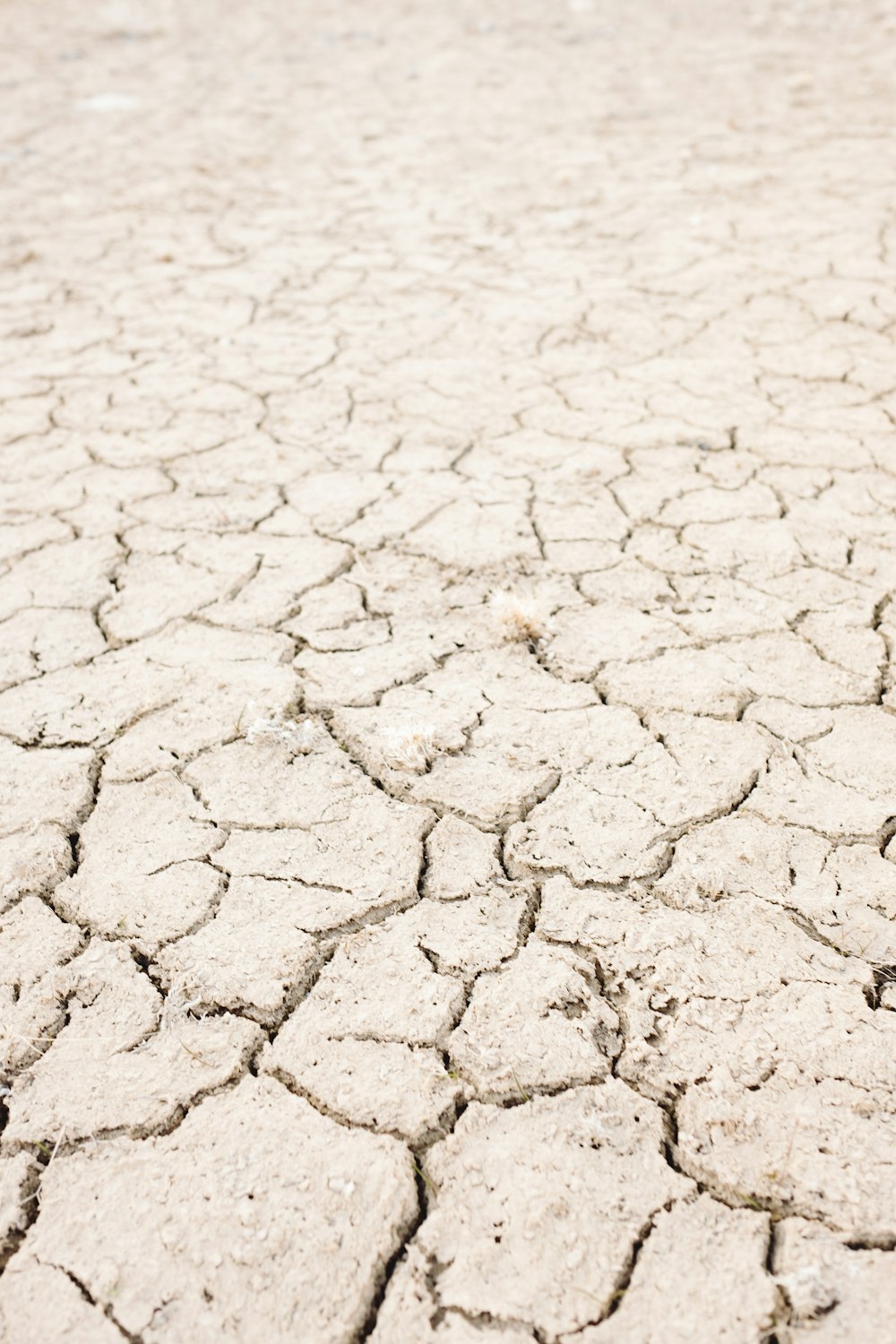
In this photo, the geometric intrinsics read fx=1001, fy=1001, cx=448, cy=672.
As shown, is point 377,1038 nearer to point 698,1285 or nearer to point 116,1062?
point 116,1062

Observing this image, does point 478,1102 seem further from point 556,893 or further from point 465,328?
point 465,328

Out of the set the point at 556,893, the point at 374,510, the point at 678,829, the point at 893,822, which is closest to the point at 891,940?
the point at 893,822

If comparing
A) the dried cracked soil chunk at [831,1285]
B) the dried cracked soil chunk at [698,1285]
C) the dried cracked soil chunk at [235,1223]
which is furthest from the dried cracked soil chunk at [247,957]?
the dried cracked soil chunk at [831,1285]

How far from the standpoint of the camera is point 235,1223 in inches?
48.5

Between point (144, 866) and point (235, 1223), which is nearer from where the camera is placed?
point (235, 1223)

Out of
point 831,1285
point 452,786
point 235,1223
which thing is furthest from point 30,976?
point 831,1285

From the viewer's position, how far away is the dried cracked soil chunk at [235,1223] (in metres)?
1.16

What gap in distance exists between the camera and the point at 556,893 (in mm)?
1628

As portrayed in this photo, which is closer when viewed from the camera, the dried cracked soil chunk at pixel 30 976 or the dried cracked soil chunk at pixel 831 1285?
the dried cracked soil chunk at pixel 831 1285

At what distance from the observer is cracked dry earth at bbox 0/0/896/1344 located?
48.0 inches

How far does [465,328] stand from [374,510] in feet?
3.96

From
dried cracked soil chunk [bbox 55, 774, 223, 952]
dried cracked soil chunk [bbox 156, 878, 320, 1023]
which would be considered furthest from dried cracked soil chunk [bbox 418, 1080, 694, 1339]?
dried cracked soil chunk [bbox 55, 774, 223, 952]

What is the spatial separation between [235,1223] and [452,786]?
81cm

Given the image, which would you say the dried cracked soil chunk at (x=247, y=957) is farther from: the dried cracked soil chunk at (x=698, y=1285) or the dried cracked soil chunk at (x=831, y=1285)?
the dried cracked soil chunk at (x=831, y=1285)
